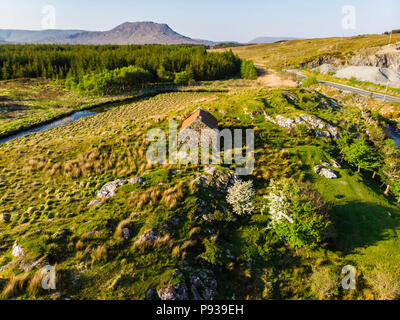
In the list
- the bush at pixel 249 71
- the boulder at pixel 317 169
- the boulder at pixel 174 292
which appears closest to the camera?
the boulder at pixel 174 292

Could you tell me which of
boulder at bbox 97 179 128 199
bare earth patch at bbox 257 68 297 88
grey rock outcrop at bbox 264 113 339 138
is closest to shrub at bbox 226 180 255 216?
boulder at bbox 97 179 128 199

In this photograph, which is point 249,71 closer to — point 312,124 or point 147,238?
point 312,124

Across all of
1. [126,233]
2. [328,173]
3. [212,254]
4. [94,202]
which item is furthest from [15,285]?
[328,173]

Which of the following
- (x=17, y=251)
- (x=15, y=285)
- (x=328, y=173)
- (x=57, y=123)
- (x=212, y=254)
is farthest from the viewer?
(x=57, y=123)

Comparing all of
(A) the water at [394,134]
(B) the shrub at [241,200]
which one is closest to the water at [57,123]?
(B) the shrub at [241,200]

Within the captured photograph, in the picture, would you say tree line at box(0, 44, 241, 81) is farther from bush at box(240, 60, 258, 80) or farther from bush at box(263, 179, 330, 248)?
bush at box(263, 179, 330, 248)

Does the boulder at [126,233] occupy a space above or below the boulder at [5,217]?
above

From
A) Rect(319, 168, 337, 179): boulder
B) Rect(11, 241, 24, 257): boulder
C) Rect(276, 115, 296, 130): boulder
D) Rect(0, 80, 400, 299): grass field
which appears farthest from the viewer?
Rect(276, 115, 296, 130): boulder

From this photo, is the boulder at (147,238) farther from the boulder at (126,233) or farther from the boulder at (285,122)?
the boulder at (285,122)
